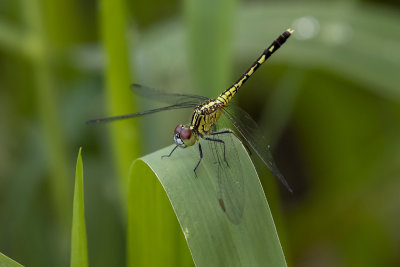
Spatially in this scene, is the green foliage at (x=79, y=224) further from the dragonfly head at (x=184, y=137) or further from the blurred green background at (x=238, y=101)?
the blurred green background at (x=238, y=101)

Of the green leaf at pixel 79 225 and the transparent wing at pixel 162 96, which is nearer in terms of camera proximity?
the green leaf at pixel 79 225

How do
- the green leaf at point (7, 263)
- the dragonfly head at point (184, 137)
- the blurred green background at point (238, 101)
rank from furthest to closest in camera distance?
the blurred green background at point (238, 101)
the dragonfly head at point (184, 137)
the green leaf at point (7, 263)

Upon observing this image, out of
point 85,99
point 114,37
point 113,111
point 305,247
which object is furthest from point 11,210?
point 305,247

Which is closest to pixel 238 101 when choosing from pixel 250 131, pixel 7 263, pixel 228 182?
pixel 250 131

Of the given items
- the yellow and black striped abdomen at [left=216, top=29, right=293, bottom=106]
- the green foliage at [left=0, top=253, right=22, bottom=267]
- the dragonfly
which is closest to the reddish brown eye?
the dragonfly

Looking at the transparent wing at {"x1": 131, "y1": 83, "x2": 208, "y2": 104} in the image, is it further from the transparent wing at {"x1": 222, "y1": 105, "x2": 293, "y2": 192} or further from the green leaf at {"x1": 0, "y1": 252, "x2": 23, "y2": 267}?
the green leaf at {"x1": 0, "y1": 252, "x2": 23, "y2": 267}

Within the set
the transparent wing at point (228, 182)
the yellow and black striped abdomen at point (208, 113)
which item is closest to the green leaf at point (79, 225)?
the transparent wing at point (228, 182)

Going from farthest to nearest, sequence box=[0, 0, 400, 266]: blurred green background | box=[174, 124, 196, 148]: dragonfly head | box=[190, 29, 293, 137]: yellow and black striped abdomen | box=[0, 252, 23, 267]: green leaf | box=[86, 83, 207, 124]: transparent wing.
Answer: box=[0, 0, 400, 266]: blurred green background
box=[86, 83, 207, 124]: transparent wing
box=[190, 29, 293, 137]: yellow and black striped abdomen
box=[174, 124, 196, 148]: dragonfly head
box=[0, 252, 23, 267]: green leaf
